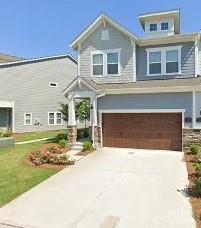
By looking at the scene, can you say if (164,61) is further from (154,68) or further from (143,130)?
(143,130)

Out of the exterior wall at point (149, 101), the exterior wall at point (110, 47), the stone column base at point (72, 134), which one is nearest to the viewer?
the exterior wall at point (149, 101)

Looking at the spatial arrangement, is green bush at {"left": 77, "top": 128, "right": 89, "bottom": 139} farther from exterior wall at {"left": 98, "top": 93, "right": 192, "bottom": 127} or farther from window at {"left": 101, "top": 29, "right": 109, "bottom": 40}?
window at {"left": 101, "top": 29, "right": 109, "bottom": 40}

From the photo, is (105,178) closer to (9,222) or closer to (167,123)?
(9,222)

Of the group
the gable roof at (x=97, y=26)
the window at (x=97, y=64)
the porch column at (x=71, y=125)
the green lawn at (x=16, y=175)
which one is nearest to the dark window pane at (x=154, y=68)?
the gable roof at (x=97, y=26)

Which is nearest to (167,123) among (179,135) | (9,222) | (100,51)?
(179,135)

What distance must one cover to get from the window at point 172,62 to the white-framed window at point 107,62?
11.2 feet

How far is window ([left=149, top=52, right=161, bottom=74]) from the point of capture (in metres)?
19.4

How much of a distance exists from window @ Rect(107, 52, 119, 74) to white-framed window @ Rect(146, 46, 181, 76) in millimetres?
2263

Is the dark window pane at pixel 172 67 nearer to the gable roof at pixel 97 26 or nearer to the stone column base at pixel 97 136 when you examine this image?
the gable roof at pixel 97 26

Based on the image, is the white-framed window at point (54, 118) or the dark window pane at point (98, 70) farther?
the white-framed window at point (54, 118)

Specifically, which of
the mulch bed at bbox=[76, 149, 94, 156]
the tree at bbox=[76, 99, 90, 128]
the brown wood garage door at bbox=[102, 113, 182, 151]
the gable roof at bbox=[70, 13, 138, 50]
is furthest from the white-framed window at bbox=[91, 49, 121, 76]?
the mulch bed at bbox=[76, 149, 94, 156]

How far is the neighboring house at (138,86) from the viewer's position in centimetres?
1711

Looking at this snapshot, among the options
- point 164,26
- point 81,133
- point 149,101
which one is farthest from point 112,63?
point 81,133

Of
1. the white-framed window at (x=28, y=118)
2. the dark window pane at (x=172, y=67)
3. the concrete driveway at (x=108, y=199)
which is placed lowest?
the concrete driveway at (x=108, y=199)
